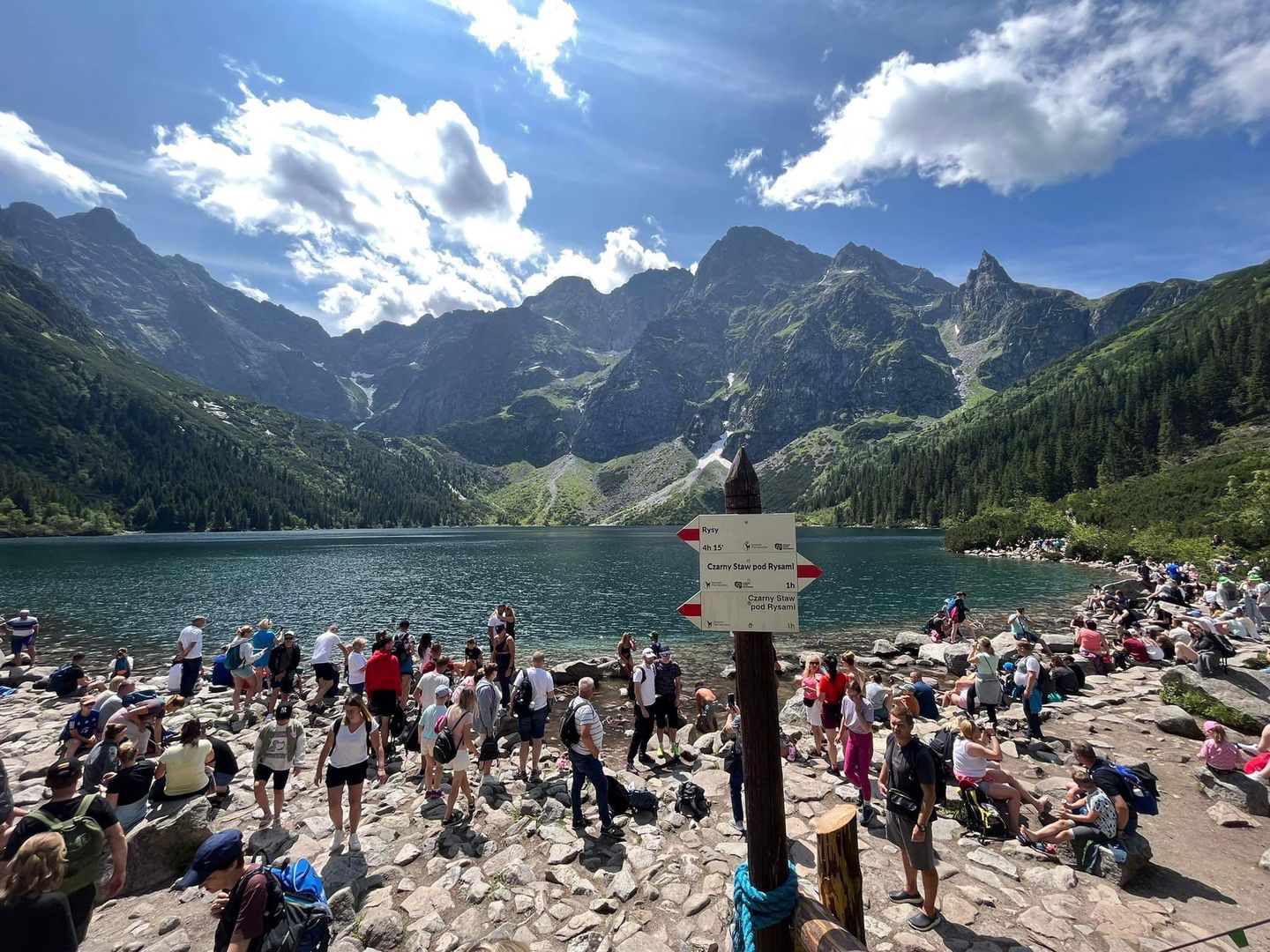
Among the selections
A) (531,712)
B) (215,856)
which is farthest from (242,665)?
(215,856)

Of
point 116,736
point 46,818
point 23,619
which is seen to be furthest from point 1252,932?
point 23,619

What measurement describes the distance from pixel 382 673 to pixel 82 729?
8045 millimetres

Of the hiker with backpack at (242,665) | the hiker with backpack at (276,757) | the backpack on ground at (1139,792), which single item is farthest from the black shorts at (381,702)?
the backpack on ground at (1139,792)

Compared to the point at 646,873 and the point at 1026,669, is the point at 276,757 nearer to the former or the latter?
the point at 646,873

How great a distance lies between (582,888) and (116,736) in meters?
11.1

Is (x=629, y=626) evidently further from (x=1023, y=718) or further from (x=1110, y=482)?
(x=1110, y=482)

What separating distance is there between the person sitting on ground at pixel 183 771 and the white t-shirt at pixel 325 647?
807 cm

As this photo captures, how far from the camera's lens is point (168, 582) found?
2386 inches

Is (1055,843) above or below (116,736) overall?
below

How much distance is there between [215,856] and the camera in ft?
18.8

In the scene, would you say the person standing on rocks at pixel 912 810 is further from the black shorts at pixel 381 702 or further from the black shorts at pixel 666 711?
the black shorts at pixel 381 702

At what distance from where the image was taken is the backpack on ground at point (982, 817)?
32.7 feet

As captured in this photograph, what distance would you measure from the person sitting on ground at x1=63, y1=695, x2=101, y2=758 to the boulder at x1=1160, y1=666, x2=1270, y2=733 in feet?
106

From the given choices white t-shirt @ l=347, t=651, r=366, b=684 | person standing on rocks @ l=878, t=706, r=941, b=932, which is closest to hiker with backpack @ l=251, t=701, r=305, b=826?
white t-shirt @ l=347, t=651, r=366, b=684
